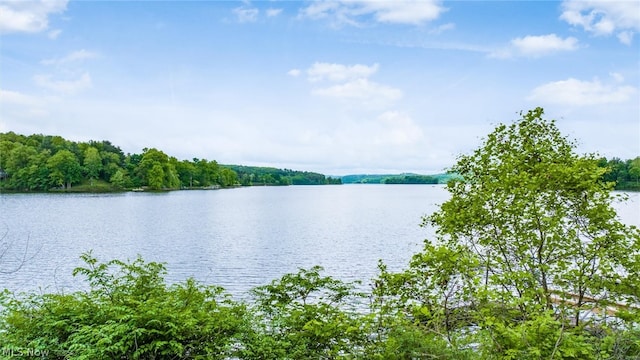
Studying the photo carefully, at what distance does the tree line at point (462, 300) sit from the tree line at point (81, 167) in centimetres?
9427

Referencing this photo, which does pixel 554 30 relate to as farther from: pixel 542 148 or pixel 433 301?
pixel 433 301

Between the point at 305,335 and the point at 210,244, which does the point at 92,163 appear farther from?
the point at 305,335

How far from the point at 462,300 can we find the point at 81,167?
330 feet

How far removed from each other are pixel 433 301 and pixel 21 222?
129 ft

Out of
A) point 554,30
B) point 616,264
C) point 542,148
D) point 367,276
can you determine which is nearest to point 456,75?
point 554,30

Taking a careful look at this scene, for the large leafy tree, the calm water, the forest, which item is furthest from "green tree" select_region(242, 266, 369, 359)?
the forest

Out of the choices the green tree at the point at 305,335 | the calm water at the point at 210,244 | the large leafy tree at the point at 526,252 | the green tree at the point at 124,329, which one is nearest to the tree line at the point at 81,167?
the calm water at the point at 210,244

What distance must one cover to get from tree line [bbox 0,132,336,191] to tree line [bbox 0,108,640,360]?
9427cm

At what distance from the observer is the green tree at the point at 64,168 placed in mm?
86875

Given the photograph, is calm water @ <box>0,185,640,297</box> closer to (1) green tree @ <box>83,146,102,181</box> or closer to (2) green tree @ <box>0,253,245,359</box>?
(2) green tree @ <box>0,253,245,359</box>

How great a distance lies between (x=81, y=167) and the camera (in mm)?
93062

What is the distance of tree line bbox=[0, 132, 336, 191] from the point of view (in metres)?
87.0

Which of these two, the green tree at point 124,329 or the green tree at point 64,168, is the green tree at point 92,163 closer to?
the green tree at point 64,168

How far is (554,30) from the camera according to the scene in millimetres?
24875
